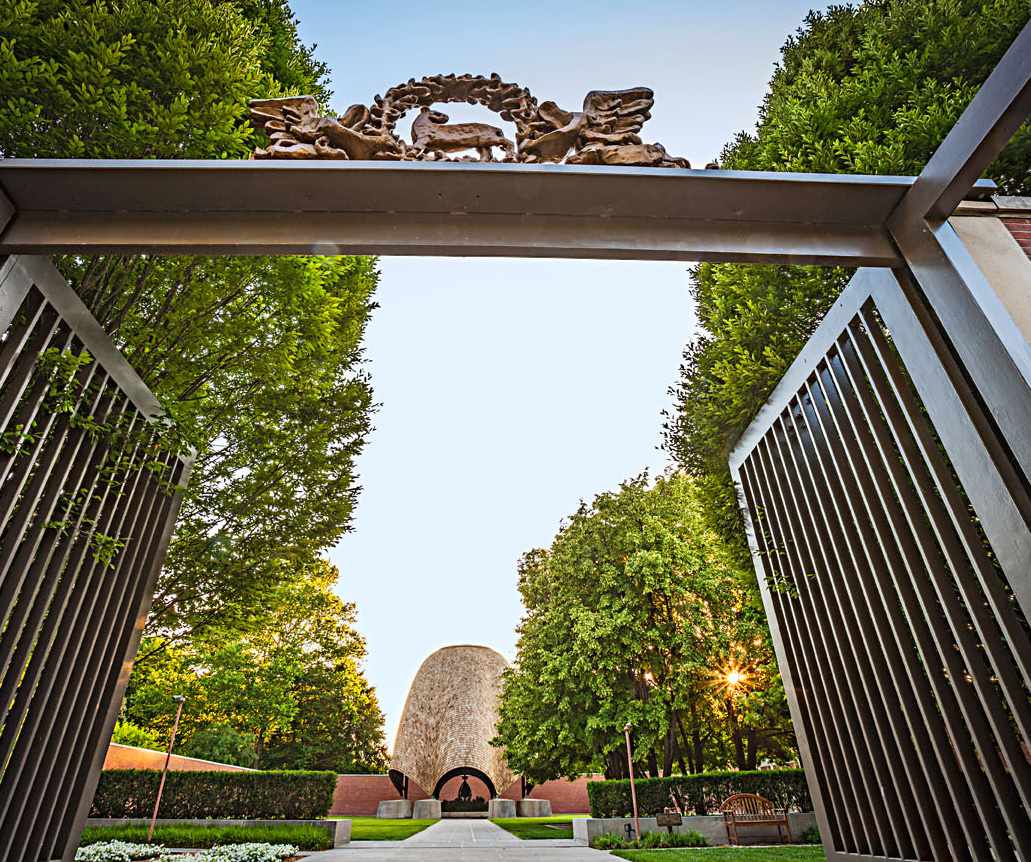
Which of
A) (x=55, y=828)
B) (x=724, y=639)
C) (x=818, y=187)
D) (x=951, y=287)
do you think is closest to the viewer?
(x=951, y=287)

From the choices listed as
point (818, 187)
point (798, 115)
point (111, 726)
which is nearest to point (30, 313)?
point (111, 726)

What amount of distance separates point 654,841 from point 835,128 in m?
11.8

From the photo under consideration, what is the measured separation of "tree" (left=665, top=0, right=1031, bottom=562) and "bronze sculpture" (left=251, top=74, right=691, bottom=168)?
3035 mm

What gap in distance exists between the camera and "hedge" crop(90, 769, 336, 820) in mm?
13562

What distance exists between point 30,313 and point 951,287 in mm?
4283

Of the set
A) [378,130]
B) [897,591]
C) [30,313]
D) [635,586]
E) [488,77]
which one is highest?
[635,586]

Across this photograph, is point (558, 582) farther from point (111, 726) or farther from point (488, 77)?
point (488, 77)

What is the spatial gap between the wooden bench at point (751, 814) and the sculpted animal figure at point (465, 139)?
42.7 ft

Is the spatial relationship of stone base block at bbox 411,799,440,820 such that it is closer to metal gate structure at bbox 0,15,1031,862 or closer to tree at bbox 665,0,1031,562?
tree at bbox 665,0,1031,562

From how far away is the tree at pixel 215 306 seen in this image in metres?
4.33

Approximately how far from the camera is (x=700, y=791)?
13.6 metres

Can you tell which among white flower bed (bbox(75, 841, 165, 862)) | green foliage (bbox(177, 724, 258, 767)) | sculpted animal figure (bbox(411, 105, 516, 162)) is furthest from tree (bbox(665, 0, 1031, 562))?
green foliage (bbox(177, 724, 258, 767))

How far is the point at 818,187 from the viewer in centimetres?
284

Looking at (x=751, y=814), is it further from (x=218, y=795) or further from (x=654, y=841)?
(x=218, y=795)
